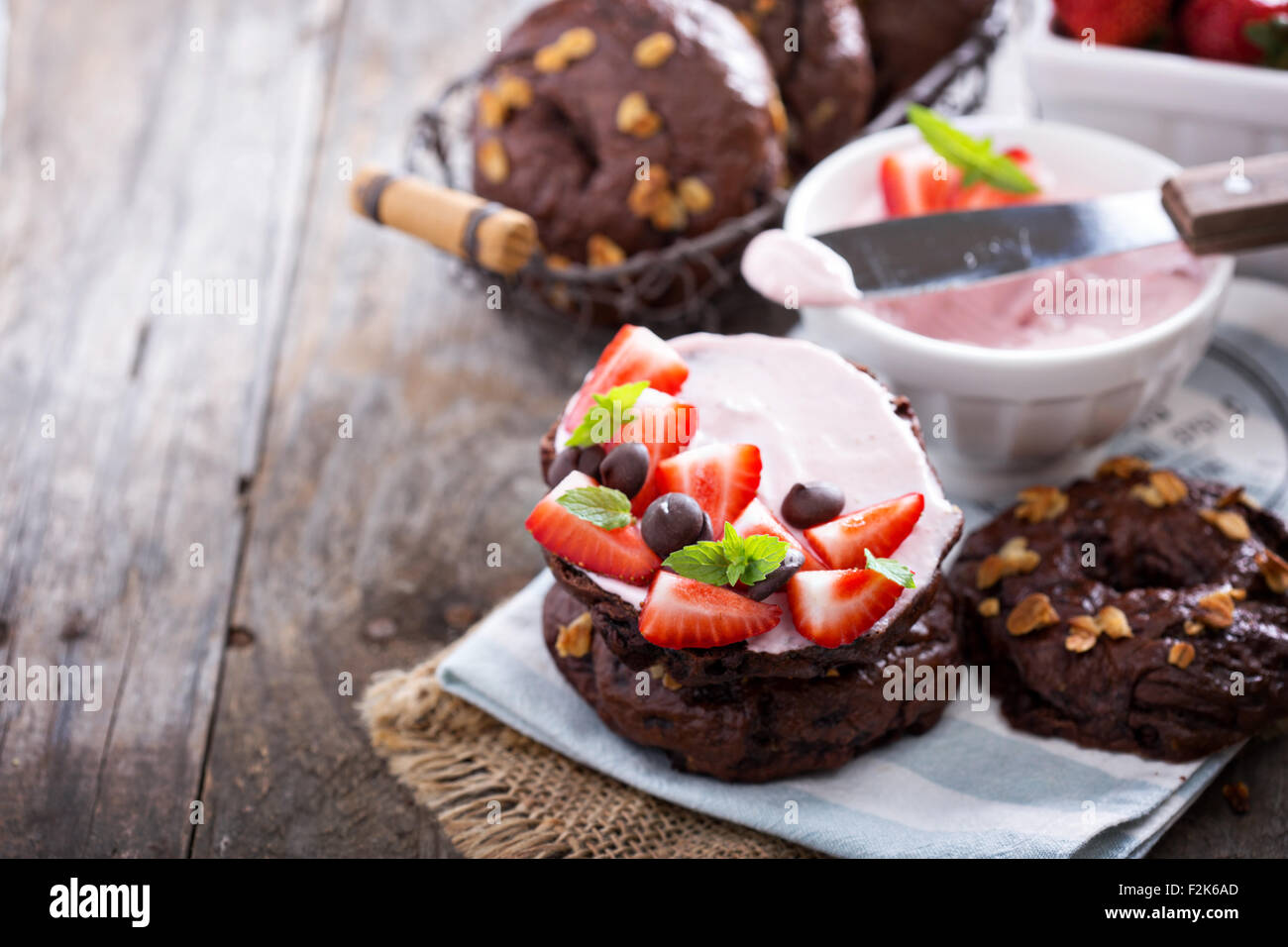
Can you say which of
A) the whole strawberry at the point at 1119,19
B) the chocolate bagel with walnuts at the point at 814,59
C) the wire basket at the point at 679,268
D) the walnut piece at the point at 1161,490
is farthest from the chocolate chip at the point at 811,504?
the whole strawberry at the point at 1119,19

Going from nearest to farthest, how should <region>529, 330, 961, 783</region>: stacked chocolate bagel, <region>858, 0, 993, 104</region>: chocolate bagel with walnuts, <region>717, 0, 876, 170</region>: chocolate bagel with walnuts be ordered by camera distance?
<region>529, 330, 961, 783</region>: stacked chocolate bagel
<region>717, 0, 876, 170</region>: chocolate bagel with walnuts
<region>858, 0, 993, 104</region>: chocolate bagel with walnuts

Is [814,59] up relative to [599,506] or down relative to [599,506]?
up

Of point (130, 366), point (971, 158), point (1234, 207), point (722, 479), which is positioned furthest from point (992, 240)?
point (130, 366)

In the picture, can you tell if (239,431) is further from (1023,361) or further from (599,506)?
(1023,361)

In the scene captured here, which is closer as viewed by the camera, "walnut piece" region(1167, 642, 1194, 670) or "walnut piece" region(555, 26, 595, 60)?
"walnut piece" region(1167, 642, 1194, 670)

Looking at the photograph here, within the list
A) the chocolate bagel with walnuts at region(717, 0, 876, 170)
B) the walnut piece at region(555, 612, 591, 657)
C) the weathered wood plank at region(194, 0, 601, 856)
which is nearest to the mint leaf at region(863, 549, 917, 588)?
the walnut piece at region(555, 612, 591, 657)

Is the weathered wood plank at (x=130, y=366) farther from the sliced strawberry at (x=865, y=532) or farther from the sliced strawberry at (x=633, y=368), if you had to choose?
the sliced strawberry at (x=865, y=532)

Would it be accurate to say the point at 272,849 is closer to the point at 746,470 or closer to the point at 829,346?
the point at 746,470

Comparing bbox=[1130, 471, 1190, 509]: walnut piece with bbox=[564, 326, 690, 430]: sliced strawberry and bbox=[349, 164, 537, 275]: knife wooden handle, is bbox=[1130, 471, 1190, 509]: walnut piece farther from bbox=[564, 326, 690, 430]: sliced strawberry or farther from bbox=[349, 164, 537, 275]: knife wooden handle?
bbox=[349, 164, 537, 275]: knife wooden handle
